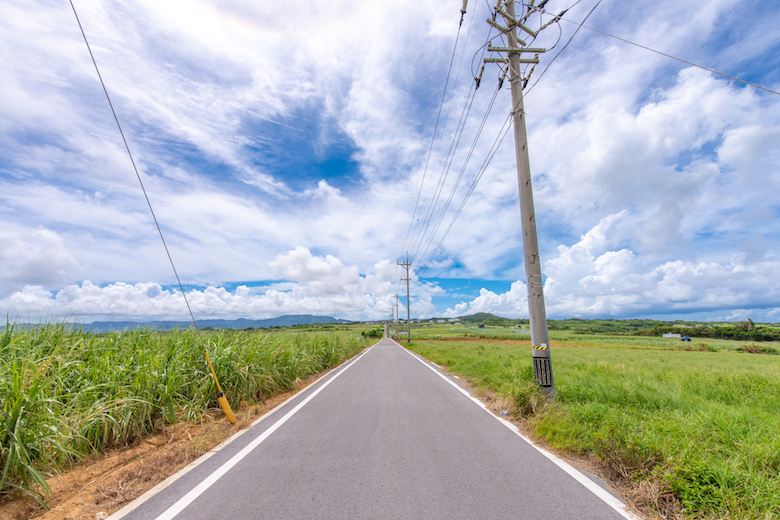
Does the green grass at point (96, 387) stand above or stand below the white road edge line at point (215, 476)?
above

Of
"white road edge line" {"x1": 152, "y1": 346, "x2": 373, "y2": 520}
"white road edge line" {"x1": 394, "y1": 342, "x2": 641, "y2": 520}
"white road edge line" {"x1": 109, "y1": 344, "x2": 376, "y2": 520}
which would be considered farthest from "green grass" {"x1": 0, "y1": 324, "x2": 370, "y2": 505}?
"white road edge line" {"x1": 394, "y1": 342, "x2": 641, "y2": 520}

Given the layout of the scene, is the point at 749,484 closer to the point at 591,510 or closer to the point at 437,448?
the point at 591,510

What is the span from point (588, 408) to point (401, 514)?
3.86 m

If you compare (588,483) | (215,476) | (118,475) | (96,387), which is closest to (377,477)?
(215,476)

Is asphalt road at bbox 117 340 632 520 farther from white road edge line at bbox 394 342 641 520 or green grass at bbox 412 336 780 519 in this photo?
green grass at bbox 412 336 780 519

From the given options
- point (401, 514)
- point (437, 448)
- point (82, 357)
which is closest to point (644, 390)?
point (437, 448)

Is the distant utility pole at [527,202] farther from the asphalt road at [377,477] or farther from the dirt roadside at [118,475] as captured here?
the dirt roadside at [118,475]

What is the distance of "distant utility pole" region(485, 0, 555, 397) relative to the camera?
21.3 feet

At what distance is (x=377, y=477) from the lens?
11.8 ft

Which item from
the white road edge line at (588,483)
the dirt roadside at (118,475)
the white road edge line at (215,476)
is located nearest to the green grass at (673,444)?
the white road edge line at (588,483)

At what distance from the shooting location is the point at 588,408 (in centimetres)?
531

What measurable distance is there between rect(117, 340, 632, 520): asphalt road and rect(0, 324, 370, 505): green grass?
1.25m

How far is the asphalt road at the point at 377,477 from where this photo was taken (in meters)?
2.92

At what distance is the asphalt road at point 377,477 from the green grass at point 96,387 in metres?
1.25
